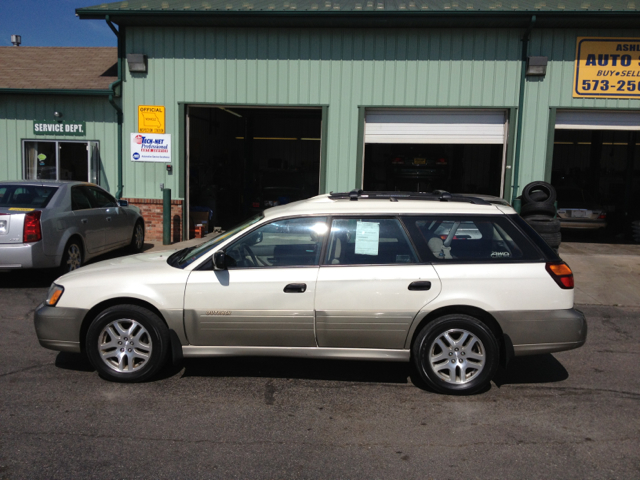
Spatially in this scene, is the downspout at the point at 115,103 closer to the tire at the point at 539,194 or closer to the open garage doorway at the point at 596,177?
the tire at the point at 539,194

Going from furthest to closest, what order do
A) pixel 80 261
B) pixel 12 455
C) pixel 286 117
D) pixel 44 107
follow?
pixel 286 117 < pixel 44 107 < pixel 80 261 < pixel 12 455

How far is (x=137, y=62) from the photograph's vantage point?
509 inches

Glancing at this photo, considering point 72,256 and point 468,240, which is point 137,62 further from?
point 468,240

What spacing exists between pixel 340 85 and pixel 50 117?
7.11 m

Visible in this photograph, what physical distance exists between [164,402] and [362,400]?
157 centimetres

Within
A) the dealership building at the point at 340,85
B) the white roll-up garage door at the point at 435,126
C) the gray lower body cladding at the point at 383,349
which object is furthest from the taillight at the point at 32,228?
the white roll-up garage door at the point at 435,126

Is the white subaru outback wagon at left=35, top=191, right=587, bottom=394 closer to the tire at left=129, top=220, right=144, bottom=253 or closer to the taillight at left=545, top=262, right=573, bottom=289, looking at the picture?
the taillight at left=545, top=262, right=573, bottom=289

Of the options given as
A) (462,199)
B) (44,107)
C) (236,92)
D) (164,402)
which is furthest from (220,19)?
(164,402)

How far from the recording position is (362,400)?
4613 millimetres

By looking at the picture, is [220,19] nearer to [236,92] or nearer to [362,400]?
[236,92]

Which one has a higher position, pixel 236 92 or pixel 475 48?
pixel 475 48

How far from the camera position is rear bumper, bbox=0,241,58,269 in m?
8.20

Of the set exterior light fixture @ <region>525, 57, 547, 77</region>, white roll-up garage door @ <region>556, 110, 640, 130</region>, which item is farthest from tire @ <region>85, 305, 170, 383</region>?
white roll-up garage door @ <region>556, 110, 640, 130</region>

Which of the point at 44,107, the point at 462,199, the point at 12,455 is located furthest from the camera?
the point at 44,107
